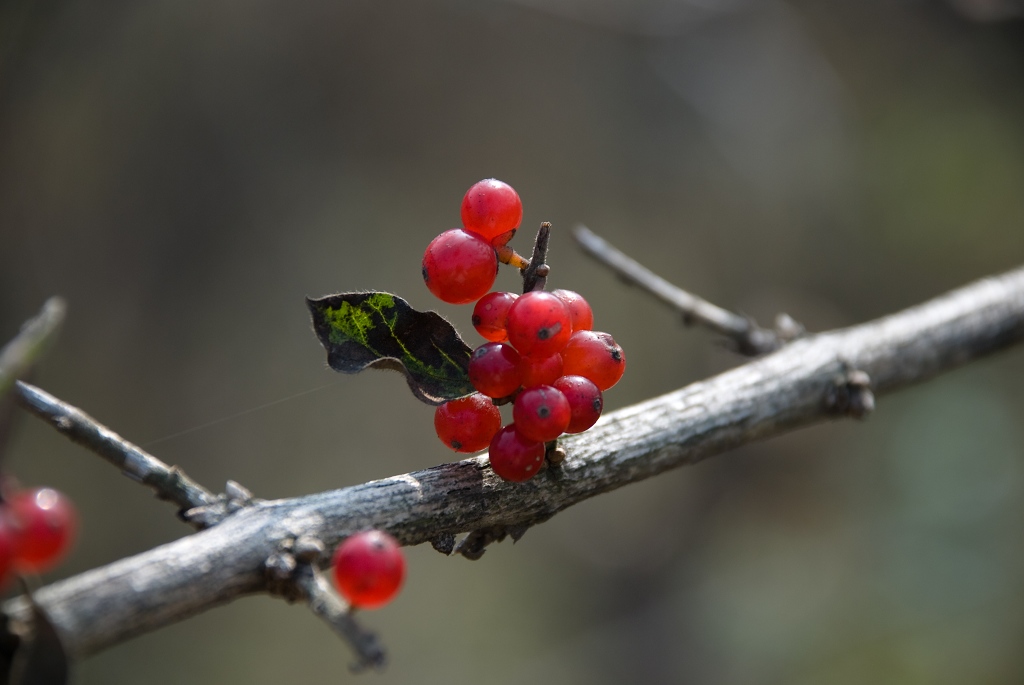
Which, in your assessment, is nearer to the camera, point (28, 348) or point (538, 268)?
point (28, 348)

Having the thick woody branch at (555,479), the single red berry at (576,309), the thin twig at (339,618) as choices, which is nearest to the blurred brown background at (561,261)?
the thick woody branch at (555,479)

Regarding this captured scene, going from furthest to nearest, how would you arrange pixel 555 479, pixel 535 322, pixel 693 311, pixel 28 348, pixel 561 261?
pixel 561 261 < pixel 693 311 < pixel 555 479 < pixel 535 322 < pixel 28 348

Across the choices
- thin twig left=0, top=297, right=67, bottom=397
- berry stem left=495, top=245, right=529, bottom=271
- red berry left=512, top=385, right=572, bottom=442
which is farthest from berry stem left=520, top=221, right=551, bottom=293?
thin twig left=0, top=297, right=67, bottom=397

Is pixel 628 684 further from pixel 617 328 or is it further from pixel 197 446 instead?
pixel 197 446

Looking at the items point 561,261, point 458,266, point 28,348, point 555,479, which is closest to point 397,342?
point 458,266

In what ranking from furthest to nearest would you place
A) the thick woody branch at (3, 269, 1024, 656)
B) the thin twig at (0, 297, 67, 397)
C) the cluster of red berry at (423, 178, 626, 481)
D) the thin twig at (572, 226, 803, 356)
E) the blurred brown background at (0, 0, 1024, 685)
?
the blurred brown background at (0, 0, 1024, 685) < the thin twig at (572, 226, 803, 356) < the cluster of red berry at (423, 178, 626, 481) < the thick woody branch at (3, 269, 1024, 656) < the thin twig at (0, 297, 67, 397)

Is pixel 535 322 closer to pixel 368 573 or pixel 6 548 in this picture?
pixel 368 573

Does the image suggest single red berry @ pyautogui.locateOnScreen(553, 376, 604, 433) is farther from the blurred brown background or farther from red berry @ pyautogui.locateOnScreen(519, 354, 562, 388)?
the blurred brown background
